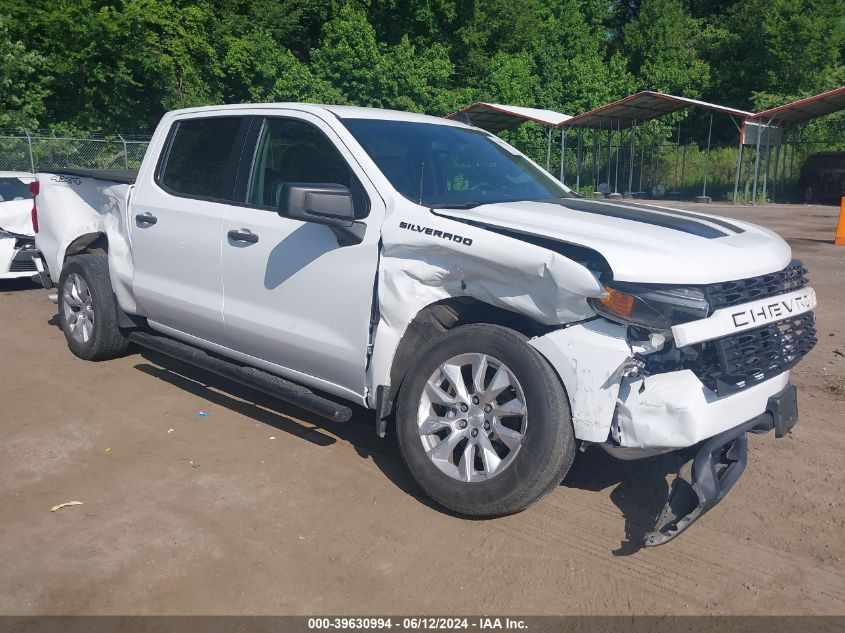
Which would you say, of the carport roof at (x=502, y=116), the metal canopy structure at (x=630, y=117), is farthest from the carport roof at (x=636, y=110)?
the carport roof at (x=502, y=116)

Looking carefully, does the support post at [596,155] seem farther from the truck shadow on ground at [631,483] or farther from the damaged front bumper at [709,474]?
the damaged front bumper at [709,474]

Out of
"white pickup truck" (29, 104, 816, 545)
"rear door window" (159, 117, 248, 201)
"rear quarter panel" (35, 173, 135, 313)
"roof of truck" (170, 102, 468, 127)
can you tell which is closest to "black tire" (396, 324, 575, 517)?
"white pickup truck" (29, 104, 816, 545)

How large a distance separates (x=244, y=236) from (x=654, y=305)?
96.2 inches

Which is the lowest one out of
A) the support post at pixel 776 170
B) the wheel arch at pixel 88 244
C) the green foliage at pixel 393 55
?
the support post at pixel 776 170

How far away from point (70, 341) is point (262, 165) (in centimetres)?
278

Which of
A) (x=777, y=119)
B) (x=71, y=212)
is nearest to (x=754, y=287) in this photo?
(x=71, y=212)

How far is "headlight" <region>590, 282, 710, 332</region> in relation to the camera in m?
3.38

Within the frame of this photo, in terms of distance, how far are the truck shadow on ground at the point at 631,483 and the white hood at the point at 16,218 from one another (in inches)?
312

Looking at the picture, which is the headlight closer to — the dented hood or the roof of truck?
the dented hood

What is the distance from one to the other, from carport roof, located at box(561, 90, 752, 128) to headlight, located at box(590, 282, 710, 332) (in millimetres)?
25832

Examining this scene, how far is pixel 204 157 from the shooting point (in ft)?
17.2

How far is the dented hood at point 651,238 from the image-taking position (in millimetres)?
3414

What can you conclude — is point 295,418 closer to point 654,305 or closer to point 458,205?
point 458,205

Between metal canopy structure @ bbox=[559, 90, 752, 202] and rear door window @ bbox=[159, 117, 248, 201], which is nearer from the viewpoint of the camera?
rear door window @ bbox=[159, 117, 248, 201]
